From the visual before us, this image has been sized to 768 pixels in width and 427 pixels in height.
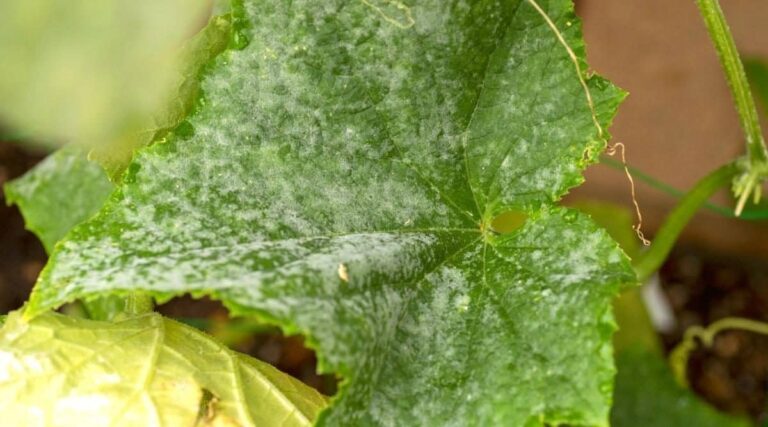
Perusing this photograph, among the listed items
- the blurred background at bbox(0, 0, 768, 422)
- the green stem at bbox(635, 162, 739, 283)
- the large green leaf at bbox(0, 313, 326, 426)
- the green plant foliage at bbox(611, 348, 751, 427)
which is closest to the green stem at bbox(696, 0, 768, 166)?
the green stem at bbox(635, 162, 739, 283)

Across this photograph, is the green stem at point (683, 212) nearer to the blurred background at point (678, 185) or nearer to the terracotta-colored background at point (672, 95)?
the blurred background at point (678, 185)

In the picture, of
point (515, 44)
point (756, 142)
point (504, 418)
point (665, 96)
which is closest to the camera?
point (504, 418)

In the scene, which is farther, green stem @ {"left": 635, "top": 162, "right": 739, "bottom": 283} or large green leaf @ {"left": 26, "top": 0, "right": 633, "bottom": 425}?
green stem @ {"left": 635, "top": 162, "right": 739, "bottom": 283}

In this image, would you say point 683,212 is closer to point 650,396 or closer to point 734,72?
point 734,72

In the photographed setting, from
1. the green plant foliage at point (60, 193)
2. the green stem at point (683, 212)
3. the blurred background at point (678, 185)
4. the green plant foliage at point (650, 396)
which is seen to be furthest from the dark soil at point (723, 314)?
the green plant foliage at point (60, 193)

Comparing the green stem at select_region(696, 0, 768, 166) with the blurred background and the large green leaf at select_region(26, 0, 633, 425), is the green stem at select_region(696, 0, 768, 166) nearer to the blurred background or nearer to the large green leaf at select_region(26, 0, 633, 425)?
the large green leaf at select_region(26, 0, 633, 425)

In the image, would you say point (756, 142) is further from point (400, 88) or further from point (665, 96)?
point (665, 96)

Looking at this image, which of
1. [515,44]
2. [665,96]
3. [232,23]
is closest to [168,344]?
[232,23]
